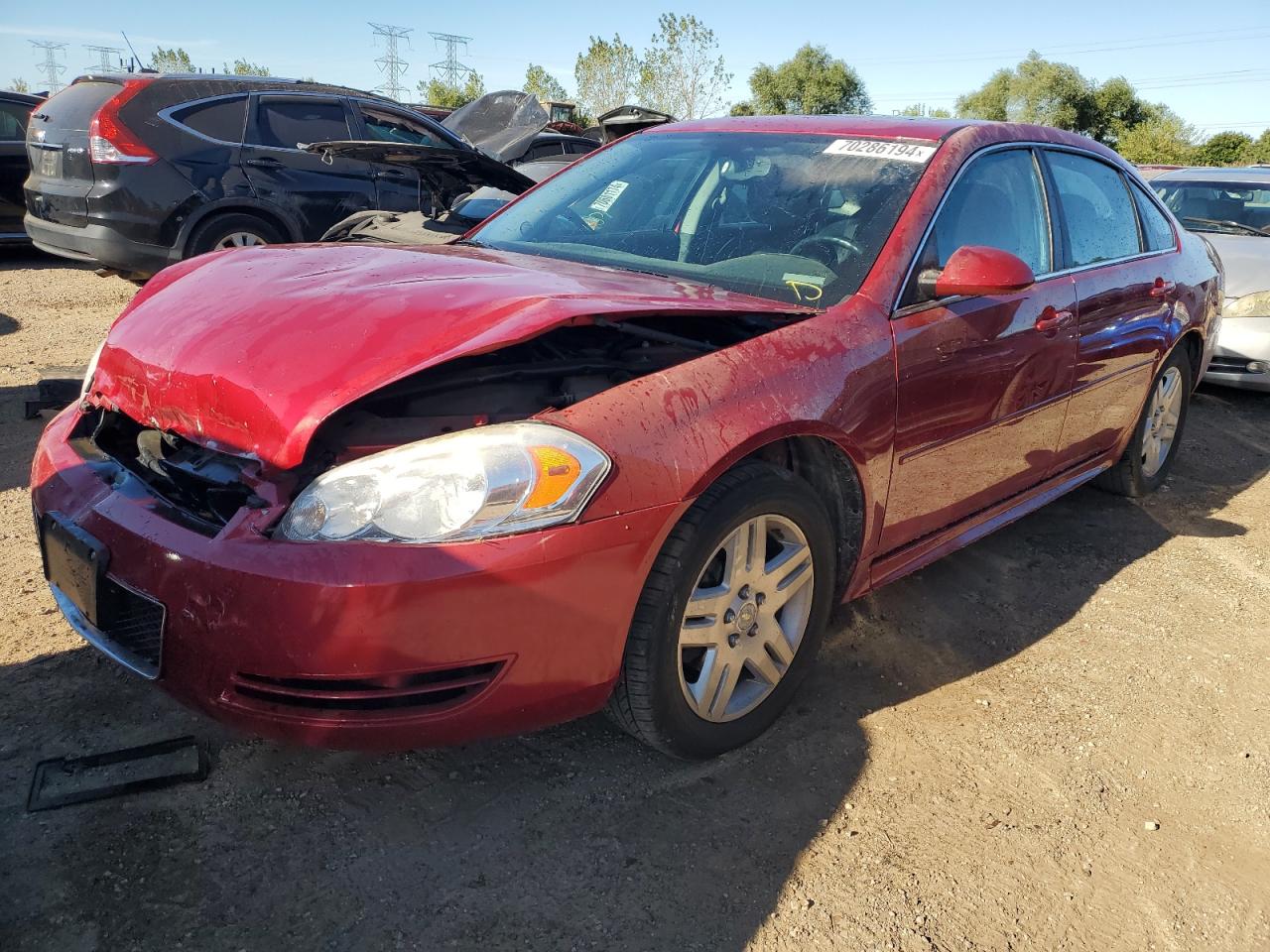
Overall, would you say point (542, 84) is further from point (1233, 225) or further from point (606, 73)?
point (1233, 225)

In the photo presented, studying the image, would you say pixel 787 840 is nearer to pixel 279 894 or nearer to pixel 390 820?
pixel 390 820

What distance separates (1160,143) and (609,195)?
41.3 m

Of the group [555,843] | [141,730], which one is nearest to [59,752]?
[141,730]

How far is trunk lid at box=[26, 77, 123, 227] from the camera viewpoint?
6824mm

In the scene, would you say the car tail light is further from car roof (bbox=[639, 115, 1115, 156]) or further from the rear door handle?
the rear door handle

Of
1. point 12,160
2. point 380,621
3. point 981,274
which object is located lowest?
point 380,621

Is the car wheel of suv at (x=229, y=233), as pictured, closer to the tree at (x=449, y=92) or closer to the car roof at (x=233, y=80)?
the car roof at (x=233, y=80)

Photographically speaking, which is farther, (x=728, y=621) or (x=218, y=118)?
(x=218, y=118)

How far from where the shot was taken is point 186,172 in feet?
22.3

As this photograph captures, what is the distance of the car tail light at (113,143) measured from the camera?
6691mm

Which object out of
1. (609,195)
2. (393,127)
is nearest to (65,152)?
(393,127)

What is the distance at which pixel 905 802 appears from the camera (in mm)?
2398

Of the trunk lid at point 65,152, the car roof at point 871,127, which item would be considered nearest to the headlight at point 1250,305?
the car roof at point 871,127

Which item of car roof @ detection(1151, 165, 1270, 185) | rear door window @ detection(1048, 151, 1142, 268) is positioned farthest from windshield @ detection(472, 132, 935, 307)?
car roof @ detection(1151, 165, 1270, 185)
